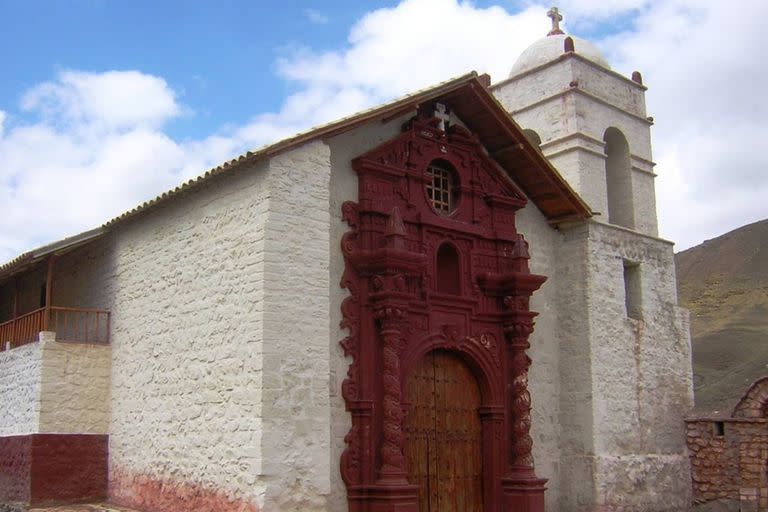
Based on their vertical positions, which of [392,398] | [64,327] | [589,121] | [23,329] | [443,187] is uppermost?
[589,121]

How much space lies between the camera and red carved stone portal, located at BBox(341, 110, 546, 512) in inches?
443

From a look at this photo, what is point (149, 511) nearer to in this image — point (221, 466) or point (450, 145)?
point (221, 466)

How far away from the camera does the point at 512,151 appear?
13922mm

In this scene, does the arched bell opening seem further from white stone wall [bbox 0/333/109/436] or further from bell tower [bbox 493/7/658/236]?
white stone wall [bbox 0/333/109/436]

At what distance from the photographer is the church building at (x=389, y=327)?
10.6 metres

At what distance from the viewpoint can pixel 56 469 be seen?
505 inches

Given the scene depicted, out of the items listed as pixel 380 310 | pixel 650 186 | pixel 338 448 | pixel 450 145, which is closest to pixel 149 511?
pixel 338 448

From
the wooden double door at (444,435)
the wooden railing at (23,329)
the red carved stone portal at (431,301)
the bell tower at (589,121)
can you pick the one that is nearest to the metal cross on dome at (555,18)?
the bell tower at (589,121)

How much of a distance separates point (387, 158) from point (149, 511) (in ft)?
18.8

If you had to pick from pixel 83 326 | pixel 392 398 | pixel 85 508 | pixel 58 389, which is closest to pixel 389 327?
pixel 392 398

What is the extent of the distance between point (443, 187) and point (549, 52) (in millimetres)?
3913

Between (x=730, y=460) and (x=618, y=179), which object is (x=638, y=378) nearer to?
(x=730, y=460)

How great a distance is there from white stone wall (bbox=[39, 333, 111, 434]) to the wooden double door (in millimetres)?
4841

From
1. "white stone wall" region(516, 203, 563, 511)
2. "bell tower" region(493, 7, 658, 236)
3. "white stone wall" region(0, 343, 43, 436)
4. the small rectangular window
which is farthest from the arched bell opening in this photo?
"white stone wall" region(0, 343, 43, 436)
